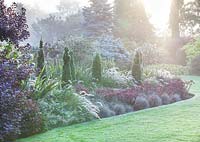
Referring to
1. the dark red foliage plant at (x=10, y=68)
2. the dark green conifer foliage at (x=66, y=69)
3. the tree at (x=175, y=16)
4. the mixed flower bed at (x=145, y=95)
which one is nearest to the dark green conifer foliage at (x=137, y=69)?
the mixed flower bed at (x=145, y=95)

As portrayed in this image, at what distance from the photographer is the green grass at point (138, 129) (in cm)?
700

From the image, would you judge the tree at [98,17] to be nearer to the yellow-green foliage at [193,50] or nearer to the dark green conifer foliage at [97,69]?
the yellow-green foliage at [193,50]

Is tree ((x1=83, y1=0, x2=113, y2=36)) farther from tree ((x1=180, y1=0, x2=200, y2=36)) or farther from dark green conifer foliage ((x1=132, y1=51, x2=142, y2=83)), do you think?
dark green conifer foliage ((x1=132, y1=51, x2=142, y2=83))

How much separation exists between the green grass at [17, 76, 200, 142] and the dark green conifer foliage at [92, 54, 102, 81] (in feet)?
8.74

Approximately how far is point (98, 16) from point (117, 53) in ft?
43.3

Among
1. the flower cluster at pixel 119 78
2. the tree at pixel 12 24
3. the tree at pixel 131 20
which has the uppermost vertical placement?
the tree at pixel 131 20

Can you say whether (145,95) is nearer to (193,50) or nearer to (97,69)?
(97,69)

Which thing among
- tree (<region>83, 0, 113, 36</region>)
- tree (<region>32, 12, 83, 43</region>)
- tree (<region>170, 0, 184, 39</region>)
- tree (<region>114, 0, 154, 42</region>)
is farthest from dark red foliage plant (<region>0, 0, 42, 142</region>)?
tree (<region>32, 12, 83, 43</region>)

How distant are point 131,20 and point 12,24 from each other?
1125 inches

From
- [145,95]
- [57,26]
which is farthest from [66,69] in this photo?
[57,26]

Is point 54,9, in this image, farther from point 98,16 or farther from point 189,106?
point 189,106

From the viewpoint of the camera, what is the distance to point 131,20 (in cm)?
3344

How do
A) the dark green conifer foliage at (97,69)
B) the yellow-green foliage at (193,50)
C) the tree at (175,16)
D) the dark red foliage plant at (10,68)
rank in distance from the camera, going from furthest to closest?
1. the tree at (175,16)
2. the yellow-green foliage at (193,50)
3. the dark green conifer foliage at (97,69)
4. the dark red foliage plant at (10,68)

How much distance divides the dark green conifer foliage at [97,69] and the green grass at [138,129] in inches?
105
